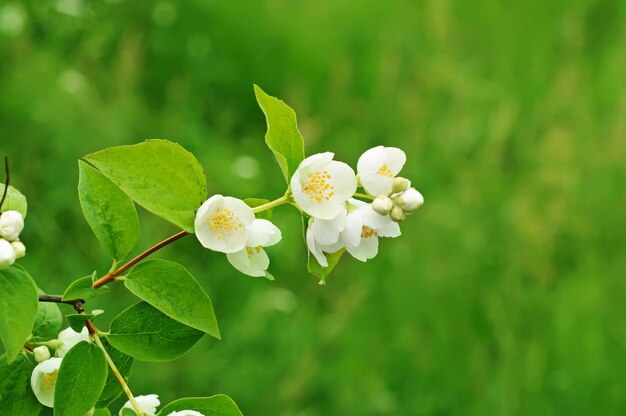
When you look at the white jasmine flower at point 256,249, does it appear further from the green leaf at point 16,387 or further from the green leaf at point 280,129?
the green leaf at point 16,387

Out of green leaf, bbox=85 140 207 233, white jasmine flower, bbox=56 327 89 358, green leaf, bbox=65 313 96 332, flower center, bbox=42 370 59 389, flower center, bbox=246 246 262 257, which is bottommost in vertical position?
flower center, bbox=42 370 59 389

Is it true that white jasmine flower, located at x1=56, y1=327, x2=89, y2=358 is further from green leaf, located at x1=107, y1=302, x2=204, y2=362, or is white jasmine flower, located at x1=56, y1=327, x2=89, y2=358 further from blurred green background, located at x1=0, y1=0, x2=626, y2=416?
blurred green background, located at x1=0, y1=0, x2=626, y2=416

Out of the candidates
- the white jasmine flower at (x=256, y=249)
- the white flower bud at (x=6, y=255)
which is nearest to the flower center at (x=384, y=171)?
the white jasmine flower at (x=256, y=249)

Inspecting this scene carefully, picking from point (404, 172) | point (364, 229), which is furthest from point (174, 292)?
point (404, 172)

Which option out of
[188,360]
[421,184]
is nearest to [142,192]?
[188,360]

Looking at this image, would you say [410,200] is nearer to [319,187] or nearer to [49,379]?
[319,187]

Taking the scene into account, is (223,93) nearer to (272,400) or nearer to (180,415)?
(272,400)

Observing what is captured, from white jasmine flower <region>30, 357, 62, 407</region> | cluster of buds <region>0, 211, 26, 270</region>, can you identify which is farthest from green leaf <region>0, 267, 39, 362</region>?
white jasmine flower <region>30, 357, 62, 407</region>
